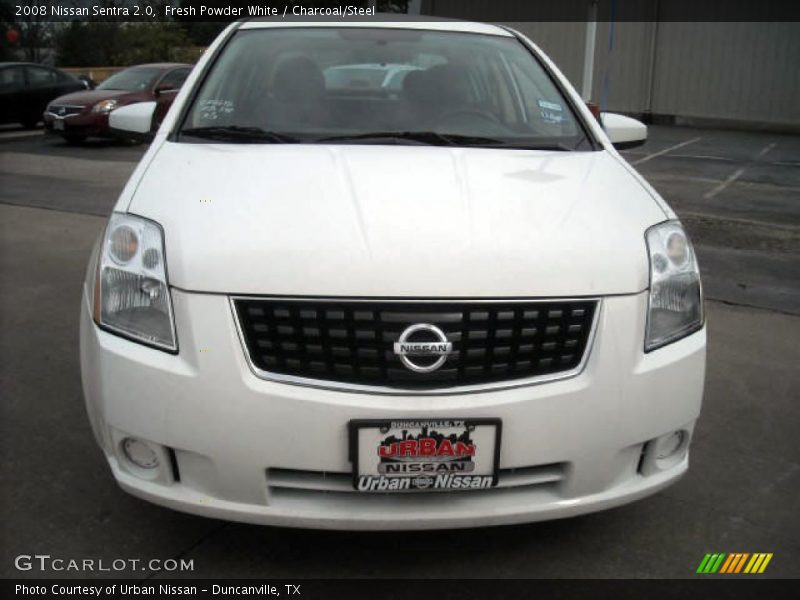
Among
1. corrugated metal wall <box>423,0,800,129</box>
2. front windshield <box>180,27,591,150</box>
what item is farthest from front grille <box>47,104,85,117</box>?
front windshield <box>180,27,591,150</box>

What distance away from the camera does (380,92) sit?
335 centimetres

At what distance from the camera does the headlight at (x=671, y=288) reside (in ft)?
7.48

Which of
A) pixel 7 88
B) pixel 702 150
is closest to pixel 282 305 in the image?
pixel 702 150

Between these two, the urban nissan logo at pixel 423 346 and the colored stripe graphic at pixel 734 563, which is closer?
the urban nissan logo at pixel 423 346

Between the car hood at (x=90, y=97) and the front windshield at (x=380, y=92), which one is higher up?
the front windshield at (x=380, y=92)

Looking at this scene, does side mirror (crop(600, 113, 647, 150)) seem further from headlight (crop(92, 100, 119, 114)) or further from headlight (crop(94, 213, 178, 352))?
headlight (crop(92, 100, 119, 114))

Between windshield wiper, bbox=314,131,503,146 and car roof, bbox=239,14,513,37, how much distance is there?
0.81m

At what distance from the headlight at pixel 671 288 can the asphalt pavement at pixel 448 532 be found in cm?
69

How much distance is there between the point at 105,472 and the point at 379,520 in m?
1.27

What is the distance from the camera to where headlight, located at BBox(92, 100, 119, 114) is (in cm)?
1401

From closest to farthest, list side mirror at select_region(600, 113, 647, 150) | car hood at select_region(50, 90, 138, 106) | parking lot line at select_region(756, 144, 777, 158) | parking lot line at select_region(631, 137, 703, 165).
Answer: side mirror at select_region(600, 113, 647, 150) < parking lot line at select_region(631, 137, 703, 165) < parking lot line at select_region(756, 144, 777, 158) < car hood at select_region(50, 90, 138, 106)

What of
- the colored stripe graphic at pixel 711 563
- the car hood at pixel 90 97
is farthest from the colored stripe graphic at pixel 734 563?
the car hood at pixel 90 97

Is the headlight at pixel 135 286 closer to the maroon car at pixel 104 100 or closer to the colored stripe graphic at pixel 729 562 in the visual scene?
the colored stripe graphic at pixel 729 562

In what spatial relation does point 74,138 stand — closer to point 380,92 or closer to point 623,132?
point 380,92
